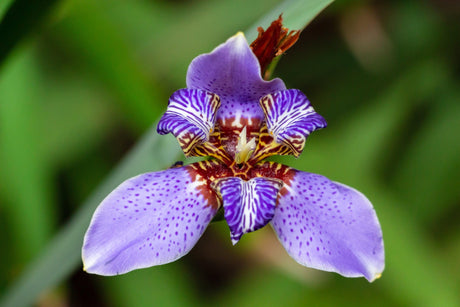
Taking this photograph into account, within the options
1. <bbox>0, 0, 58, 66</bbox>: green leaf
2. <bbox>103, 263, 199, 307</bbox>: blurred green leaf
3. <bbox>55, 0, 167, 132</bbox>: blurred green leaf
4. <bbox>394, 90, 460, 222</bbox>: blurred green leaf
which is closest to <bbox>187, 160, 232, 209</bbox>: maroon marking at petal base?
<bbox>0, 0, 58, 66</bbox>: green leaf

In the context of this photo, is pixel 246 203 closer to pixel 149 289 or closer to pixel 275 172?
pixel 275 172

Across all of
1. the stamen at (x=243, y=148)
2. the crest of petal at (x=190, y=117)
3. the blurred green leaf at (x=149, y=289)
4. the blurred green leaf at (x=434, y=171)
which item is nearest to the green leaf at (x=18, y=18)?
the crest of petal at (x=190, y=117)

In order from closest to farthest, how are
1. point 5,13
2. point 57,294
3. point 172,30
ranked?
point 5,13 < point 57,294 < point 172,30

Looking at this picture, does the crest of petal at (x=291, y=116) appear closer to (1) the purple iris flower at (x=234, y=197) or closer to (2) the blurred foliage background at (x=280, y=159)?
(1) the purple iris flower at (x=234, y=197)

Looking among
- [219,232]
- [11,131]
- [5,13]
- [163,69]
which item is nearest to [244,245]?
[219,232]

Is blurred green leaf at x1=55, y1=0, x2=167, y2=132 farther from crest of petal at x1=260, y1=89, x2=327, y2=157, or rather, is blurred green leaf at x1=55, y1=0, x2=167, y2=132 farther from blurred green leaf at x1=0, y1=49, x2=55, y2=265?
crest of petal at x1=260, y1=89, x2=327, y2=157

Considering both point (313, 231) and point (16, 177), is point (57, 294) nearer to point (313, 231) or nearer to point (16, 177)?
point (16, 177)
